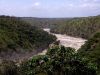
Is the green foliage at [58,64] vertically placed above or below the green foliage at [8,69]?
above

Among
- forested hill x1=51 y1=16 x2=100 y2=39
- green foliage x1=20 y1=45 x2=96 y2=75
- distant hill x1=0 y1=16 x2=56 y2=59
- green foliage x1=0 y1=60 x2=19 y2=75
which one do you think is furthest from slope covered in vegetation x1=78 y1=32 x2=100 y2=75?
forested hill x1=51 y1=16 x2=100 y2=39

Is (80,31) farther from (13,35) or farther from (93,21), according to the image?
(13,35)

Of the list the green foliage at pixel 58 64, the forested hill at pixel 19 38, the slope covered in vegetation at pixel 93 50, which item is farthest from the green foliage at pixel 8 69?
the forested hill at pixel 19 38

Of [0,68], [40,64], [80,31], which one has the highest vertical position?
[40,64]

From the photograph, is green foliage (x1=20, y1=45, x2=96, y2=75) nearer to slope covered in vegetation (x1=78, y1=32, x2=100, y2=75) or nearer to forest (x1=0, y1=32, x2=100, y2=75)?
forest (x1=0, y1=32, x2=100, y2=75)

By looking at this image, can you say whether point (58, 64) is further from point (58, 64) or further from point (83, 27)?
point (83, 27)

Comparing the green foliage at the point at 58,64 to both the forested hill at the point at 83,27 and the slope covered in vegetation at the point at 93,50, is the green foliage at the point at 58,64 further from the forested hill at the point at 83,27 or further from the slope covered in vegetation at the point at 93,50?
the forested hill at the point at 83,27

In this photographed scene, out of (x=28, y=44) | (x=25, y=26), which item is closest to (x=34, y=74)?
(x=28, y=44)
